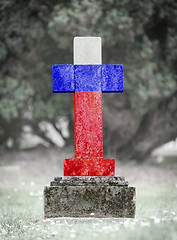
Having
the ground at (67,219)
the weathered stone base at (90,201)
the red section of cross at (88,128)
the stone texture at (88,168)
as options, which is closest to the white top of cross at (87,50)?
the red section of cross at (88,128)

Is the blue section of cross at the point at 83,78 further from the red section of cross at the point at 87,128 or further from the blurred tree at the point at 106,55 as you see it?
the blurred tree at the point at 106,55

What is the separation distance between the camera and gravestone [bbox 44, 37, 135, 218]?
4609mm

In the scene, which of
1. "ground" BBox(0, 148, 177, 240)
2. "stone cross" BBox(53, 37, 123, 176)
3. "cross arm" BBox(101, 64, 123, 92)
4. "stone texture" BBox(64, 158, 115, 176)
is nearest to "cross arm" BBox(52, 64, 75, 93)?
"stone cross" BBox(53, 37, 123, 176)

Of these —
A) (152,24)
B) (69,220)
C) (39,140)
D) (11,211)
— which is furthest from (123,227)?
(39,140)

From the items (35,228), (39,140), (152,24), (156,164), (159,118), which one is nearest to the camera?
(35,228)

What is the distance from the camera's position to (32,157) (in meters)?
12.4

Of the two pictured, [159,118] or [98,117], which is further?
[159,118]

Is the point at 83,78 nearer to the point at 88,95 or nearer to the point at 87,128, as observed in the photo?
the point at 88,95

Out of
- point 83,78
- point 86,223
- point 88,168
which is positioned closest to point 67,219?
point 86,223

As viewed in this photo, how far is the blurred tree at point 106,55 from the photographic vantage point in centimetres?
975

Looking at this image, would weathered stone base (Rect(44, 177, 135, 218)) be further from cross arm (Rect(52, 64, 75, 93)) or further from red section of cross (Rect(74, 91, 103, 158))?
cross arm (Rect(52, 64, 75, 93))

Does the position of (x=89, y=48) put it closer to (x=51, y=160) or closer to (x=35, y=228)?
(x=35, y=228)

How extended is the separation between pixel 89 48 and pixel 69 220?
238 centimetres

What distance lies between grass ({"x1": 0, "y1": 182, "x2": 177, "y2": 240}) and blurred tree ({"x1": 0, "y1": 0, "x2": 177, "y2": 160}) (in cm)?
398
